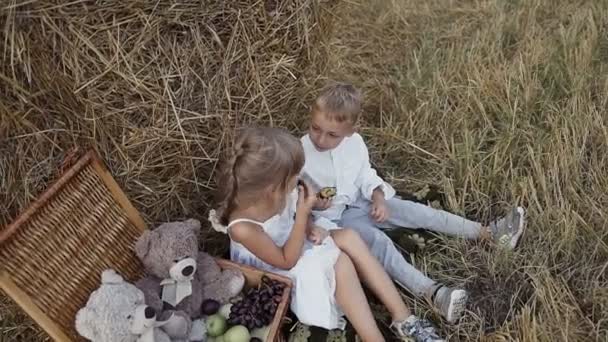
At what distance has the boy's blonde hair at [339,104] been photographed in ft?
7.50

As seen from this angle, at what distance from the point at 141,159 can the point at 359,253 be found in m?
0.82

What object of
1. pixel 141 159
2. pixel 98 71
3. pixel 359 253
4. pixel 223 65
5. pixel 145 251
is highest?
pixel 98 71

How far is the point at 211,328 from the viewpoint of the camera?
2.14 metres

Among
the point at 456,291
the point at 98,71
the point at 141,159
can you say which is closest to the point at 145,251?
the point at 141,159

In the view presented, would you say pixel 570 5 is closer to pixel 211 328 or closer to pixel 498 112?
pixel 498 112

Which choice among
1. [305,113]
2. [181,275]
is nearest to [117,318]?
[181,275]

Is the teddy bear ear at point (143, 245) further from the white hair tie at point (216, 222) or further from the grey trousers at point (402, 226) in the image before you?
the grey trousers at point (402, 226)

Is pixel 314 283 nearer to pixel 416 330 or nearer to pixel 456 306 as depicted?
pixel 416 330

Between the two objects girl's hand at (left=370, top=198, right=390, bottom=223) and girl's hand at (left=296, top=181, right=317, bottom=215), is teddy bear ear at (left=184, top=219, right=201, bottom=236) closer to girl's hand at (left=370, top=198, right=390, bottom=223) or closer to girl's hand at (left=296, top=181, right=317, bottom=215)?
girl's hand at (left=296, top=181, right=317, bottom=215)

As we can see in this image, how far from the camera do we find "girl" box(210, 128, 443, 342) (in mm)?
2059

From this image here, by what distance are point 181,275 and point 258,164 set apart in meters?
0.45

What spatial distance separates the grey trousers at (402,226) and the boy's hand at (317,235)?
259 mm

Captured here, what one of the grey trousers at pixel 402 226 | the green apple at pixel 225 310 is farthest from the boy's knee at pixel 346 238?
the green apple at pixel 225 310

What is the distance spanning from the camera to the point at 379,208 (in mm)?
2539
